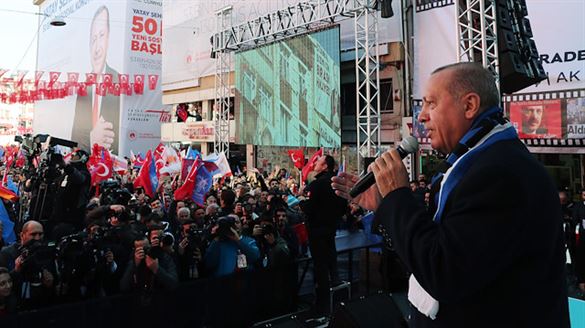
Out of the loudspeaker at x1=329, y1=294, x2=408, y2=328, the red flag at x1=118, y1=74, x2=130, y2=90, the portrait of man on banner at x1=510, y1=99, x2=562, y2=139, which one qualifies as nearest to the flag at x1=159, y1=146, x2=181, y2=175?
the loudspeaker at x1=329, y1=294, x2=408, y2=328

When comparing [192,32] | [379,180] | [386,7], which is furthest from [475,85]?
[192,32]

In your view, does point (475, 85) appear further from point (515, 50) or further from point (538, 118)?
point (538, 118)

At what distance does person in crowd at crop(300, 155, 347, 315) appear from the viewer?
4.79 meters

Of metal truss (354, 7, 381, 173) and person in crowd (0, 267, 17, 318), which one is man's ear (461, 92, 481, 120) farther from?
metal truss (354, 7, 381, 173)

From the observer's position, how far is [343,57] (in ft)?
50.9

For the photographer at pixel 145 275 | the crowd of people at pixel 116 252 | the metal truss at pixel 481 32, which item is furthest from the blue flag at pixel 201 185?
the metal truss at pixel 481 32

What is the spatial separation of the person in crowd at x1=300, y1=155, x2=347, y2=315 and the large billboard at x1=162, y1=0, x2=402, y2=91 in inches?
499

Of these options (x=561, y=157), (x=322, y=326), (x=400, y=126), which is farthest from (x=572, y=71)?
(x=322, y=326)

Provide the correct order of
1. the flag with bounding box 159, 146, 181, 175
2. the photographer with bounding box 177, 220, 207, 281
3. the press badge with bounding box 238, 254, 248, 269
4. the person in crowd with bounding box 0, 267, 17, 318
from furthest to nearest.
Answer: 1. the flag with bounding box 159, 146, 181, 175
2. the press badge with bounding box 238, 254, 248, 269
3. the photographer with bounding box 177, 220, 207, 281
4. the person in crowd with bounding box 0, 267, 17, 318

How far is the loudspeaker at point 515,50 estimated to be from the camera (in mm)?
6805

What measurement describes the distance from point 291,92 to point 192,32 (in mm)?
9229

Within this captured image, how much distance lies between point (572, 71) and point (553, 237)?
10.4 m

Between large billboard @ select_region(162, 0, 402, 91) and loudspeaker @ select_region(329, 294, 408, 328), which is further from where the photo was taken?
large billboard @ select_region(162, 0, 402, 91)

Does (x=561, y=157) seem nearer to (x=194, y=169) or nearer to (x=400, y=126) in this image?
(x=400, y=126)
